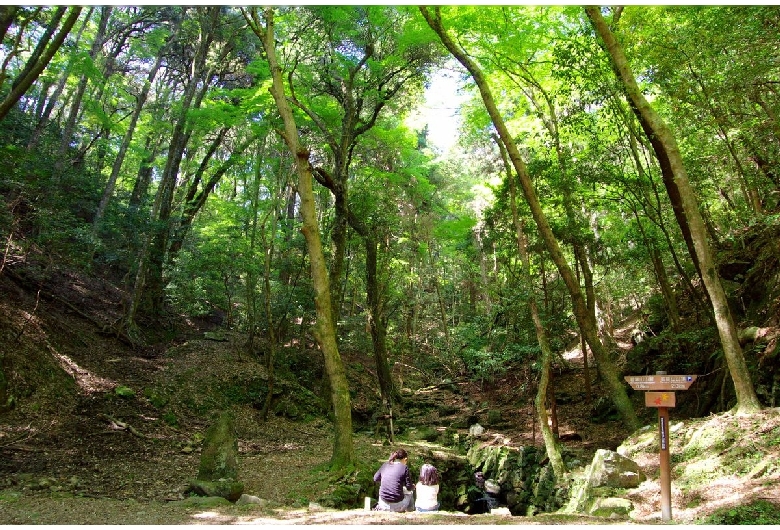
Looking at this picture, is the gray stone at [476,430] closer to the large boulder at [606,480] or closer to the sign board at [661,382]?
the large boulder at [606,480]

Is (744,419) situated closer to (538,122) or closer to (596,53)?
(596,53)

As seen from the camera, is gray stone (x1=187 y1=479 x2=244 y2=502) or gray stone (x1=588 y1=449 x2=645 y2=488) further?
gray stone (x1=588 y1=449 x2=645 y2=488)

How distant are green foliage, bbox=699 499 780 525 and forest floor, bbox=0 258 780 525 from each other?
207mm

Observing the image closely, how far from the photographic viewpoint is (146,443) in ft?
28.7

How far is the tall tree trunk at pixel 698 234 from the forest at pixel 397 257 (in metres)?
0.04

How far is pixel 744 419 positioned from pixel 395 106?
1326 centimetres

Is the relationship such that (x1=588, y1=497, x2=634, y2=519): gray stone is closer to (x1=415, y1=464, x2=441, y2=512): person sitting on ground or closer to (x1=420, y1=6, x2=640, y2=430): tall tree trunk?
(x1=415, y1=464, x2=441, y2=512): person sitting on ground

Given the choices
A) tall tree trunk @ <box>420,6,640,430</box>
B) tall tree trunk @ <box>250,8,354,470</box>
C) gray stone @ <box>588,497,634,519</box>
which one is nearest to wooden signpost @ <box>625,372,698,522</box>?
gray stone @ <box>588,497,634,519</box>

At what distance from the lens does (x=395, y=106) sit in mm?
16266

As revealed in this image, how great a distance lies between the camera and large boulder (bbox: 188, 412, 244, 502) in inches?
262

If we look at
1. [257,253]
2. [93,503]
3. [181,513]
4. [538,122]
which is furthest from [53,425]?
[538,122]

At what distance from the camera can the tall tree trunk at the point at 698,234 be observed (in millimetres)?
6918

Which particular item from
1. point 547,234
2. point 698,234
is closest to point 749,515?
point 698,234

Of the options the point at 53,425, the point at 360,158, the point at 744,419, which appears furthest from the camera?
the point at 360,158
